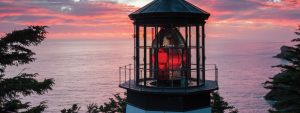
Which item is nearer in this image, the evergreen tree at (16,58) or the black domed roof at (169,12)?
the evergreen tree at (16,58)

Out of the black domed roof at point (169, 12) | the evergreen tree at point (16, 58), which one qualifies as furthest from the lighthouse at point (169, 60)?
the evergreen tree at point (16, 58)

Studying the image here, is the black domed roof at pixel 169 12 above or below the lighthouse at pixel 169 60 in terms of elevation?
above

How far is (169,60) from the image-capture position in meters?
8.91

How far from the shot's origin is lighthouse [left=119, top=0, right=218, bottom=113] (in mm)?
8484

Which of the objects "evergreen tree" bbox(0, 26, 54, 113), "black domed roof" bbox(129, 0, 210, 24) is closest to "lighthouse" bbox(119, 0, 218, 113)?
"black domed roof" bbox(129, 0, 210, 24)

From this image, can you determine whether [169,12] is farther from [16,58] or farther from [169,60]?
[16,58]

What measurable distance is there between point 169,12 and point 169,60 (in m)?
1.22

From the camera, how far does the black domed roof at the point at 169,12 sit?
27.7 ft

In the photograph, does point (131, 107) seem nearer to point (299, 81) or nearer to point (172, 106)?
point (172, 106)

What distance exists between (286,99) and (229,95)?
43839 mm

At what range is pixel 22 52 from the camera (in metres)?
7.90

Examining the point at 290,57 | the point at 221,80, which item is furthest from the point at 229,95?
the point at 290,57

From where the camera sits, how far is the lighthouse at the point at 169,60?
8.48 meters

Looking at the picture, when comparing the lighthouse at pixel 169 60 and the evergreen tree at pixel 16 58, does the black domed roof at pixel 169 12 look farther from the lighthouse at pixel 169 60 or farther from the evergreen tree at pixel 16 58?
the evergreen tree at pixel 16 58
